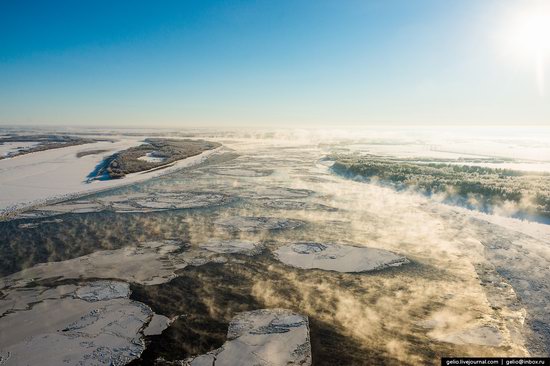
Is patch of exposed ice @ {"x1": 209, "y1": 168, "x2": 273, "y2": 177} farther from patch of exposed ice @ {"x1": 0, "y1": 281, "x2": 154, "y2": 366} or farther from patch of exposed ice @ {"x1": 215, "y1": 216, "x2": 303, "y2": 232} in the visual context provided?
patch of exposed ice @ {"x1": 0, "y1": 281, "x2": 154, "y2": 366}

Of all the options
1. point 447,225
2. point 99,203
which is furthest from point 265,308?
point 99,203

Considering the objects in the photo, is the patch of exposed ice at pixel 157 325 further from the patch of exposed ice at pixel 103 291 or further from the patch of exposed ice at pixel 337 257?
the patch of exposed ice at pixel 337 257

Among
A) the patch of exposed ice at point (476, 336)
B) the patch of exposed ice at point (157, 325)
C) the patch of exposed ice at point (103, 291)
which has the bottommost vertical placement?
the patch of exposed ice at point (157, 325)

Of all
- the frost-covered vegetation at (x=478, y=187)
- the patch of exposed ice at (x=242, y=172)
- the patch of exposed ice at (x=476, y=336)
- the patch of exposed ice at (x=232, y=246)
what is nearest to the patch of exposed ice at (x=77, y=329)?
the patch of exposed ice at (x=232, y=246)

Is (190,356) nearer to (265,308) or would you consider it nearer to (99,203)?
(265,308)

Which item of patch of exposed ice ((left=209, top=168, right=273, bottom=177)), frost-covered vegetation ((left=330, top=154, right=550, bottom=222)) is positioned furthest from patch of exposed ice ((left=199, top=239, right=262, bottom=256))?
patch of exposed ice ((left=209, top=168, right=273, bottom=177))

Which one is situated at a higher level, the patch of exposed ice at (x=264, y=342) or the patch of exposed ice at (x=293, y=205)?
the patch of exposed ice at (x=293, y=205)

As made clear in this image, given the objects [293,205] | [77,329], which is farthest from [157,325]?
[293,205]
